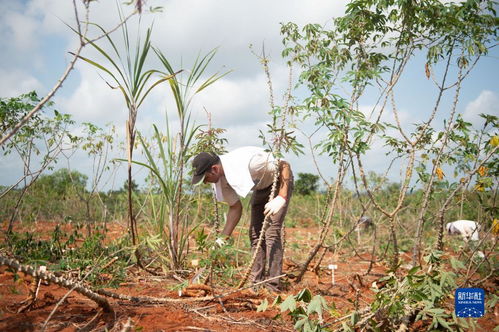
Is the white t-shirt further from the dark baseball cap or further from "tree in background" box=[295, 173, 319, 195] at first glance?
"tree in background" box=[295, 173, 319, 195]

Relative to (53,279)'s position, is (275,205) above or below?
above

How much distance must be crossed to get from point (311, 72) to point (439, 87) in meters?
1.09

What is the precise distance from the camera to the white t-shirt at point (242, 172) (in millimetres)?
2736

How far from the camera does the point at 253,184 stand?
8.75 feet

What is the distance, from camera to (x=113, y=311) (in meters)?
1.87

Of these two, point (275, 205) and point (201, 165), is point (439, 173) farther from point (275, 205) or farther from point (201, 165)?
point (201, 165)

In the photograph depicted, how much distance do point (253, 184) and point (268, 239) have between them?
49 centimetres

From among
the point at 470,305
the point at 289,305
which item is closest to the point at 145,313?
the point at 289,305

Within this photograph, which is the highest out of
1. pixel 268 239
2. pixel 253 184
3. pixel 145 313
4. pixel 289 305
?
pixel 253 184

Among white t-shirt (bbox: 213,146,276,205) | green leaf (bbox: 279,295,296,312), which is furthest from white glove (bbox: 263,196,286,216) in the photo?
green leaf (bbox: 279,295,296,312)

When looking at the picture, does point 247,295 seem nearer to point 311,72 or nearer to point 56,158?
point 311,72

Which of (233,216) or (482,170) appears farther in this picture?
(233,216)

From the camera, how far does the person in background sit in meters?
2.74

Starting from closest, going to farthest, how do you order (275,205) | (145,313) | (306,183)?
(145,313)
(275,205)
(306,183)
